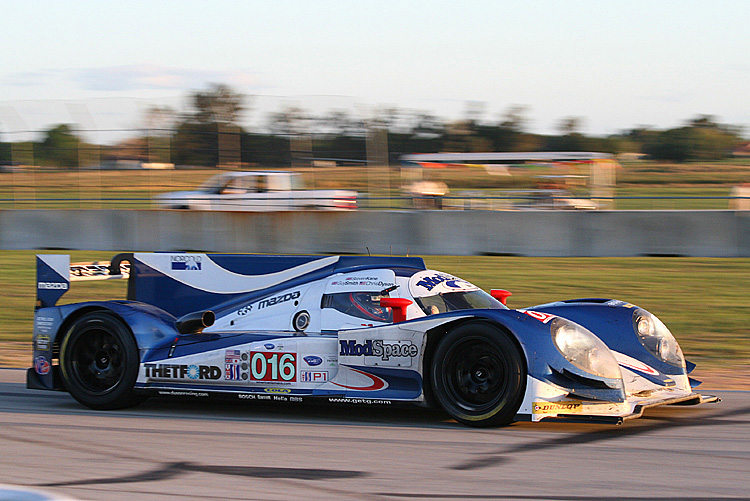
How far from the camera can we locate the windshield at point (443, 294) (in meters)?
6.11

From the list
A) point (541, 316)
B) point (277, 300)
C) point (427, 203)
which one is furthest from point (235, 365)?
point (427, 203)

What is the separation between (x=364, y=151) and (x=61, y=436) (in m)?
12.3

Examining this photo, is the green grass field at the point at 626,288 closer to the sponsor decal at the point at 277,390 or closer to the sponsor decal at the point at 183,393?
the sponsor decal at the point at 277,390

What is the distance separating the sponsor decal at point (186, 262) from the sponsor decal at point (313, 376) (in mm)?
1598

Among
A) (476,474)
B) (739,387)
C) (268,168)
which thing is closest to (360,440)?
(476,474)

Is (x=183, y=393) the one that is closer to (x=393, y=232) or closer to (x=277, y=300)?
(x=277, y=300)

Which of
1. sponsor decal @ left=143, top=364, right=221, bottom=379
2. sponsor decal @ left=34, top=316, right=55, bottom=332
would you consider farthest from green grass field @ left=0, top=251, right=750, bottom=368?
sponsor decal @ left=143, top=364, right=221, bottom=379

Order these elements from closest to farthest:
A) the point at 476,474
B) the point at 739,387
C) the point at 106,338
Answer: the point at 476,474 → the point at 106,338 → the point at 739,387

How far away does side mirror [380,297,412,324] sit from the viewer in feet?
19.4

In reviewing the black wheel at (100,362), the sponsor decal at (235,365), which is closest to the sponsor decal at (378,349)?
the sponsor decal at (235,365)

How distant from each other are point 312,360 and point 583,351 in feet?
5.99

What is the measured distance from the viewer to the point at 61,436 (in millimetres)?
5637

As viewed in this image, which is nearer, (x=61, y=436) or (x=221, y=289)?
(x=61, y=436)

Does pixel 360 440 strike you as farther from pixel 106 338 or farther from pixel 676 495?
pixel 106 338
